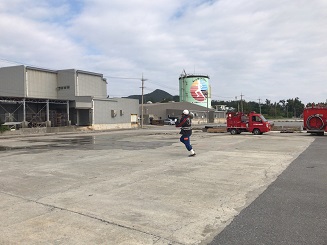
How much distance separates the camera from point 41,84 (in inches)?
2192

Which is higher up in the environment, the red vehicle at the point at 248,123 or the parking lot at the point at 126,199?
the red vehicle at the point at 248,123

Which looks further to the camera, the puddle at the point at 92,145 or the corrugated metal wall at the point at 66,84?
the corrugated metal wall at the point at 66,84

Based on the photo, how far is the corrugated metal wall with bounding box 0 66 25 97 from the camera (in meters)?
51.8

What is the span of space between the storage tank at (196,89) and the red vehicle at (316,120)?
3223 inches

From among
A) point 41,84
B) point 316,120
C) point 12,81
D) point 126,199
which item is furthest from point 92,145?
point 41,84

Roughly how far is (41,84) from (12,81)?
15.1 feet

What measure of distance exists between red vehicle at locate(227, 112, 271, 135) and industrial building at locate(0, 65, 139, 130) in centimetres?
2632

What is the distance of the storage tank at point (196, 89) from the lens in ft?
373

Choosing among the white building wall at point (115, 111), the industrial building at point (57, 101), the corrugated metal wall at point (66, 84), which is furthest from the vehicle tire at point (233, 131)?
the corrugated metal wall at point (66, 84)

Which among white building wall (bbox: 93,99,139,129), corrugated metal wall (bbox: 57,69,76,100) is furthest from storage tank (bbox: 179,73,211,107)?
corrugated metal wall (bbox: 57,69,76,100)

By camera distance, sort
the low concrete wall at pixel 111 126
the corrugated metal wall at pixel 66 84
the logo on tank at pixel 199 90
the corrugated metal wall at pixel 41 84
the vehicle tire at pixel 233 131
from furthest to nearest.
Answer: the logo on tank at pixel 199 90, the corrugated metal wall at pixel 66 84, the low concrete wall at pixel 111 126, the corrugated metal wall at pixel 41 84, the vehicle tire at pixel 233 131

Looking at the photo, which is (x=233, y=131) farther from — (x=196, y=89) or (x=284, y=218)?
(x=196, y=89)

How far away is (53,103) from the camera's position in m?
50.1

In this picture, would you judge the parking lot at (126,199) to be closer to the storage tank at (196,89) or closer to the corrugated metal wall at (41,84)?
the corrugated metal wall at (41,84)
